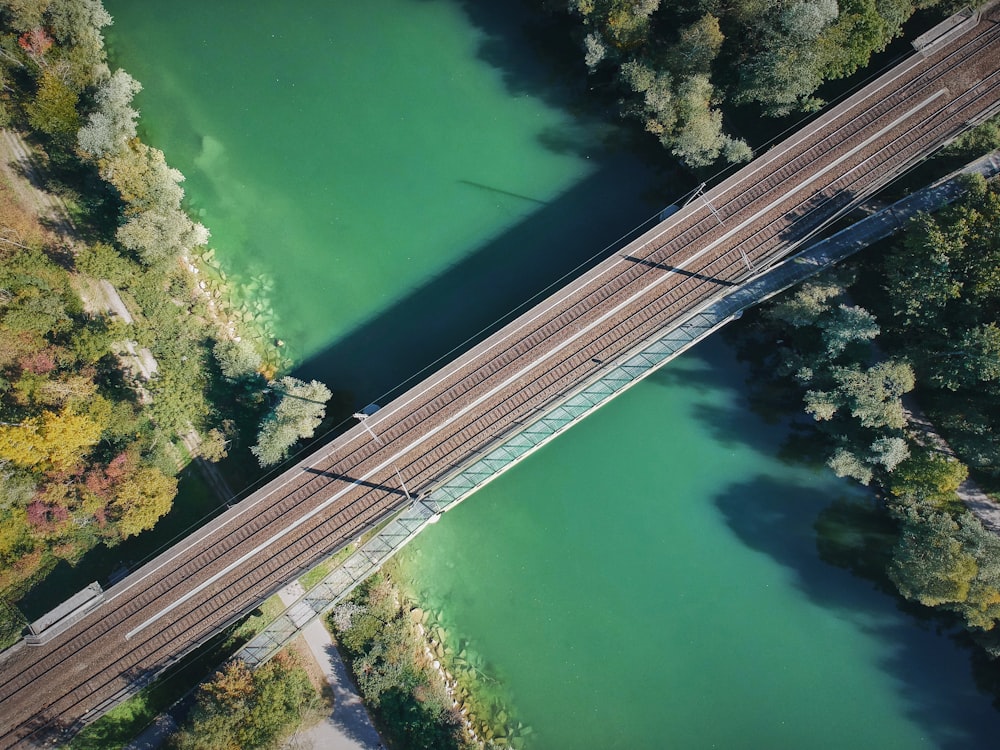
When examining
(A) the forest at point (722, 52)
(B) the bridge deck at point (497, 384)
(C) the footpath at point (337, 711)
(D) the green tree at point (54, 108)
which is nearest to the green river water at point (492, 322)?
(A) the forest at point (722, 52)

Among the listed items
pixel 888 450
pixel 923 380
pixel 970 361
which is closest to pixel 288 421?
pixel 888 450

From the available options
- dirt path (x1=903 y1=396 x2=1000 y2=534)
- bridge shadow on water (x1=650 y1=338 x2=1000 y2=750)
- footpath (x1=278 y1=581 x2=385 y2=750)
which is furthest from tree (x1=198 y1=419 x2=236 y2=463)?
dirt path (x1=903 y1=396 x2=1000 y2=534)

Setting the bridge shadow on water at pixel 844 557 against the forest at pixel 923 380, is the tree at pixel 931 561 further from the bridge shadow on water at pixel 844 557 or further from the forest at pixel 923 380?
the bridge shadow on water at pixel 844 557

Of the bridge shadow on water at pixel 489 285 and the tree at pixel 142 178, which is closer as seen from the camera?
the tree at pixel 142 178

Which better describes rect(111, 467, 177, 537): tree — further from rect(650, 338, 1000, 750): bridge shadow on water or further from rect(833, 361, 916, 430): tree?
rect(833, 361, 916, 430): tree

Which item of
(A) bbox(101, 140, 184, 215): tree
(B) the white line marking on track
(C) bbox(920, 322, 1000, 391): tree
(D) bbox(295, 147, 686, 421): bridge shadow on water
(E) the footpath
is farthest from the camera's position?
(D) bbox(295, 147, 686, 421): bridge shadow on water

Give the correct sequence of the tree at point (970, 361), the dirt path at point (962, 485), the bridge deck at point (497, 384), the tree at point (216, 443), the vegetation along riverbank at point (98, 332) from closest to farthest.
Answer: the tree at point (970, 361) < the vegetation along riverbank at point (98, 332) < the bridge deck at point (497, 384) < the tree at point (216, 443) < the dirt path at point (962, 485)
